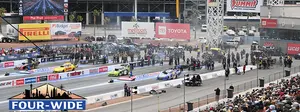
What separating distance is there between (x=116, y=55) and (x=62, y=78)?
39.3ft

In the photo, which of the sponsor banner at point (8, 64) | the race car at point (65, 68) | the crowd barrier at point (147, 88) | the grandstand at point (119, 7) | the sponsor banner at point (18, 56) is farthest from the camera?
the grandstand at point (119, 7)

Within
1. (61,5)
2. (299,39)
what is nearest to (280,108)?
(299,39)

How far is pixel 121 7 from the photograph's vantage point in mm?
115000

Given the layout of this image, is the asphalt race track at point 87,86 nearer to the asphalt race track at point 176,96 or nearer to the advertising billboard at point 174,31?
the asphalt race track at point 176,96

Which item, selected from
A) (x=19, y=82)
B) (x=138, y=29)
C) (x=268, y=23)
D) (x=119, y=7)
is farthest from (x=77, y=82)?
(x=119, y=7)

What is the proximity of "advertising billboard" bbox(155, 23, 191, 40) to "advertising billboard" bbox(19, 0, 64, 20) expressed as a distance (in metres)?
15.6

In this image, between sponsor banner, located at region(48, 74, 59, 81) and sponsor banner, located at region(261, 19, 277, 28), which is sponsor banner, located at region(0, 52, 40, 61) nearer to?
sponsor banner, located at region(48, 74, 59, 81)

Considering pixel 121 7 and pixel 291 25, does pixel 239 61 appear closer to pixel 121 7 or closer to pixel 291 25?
pixel 291 25

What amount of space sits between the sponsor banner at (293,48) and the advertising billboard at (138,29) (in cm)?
1870

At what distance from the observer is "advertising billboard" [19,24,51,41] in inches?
2694

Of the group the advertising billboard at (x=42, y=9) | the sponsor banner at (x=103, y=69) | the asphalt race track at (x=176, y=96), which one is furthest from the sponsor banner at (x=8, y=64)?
the advertising billboard at (x=42, y=9)

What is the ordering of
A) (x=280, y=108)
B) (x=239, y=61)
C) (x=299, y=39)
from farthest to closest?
(x=299, y=39) → (x=239, y=61) → (x=280, y=108)

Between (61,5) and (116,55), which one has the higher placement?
(61,5)

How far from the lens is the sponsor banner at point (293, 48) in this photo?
58844 mm
